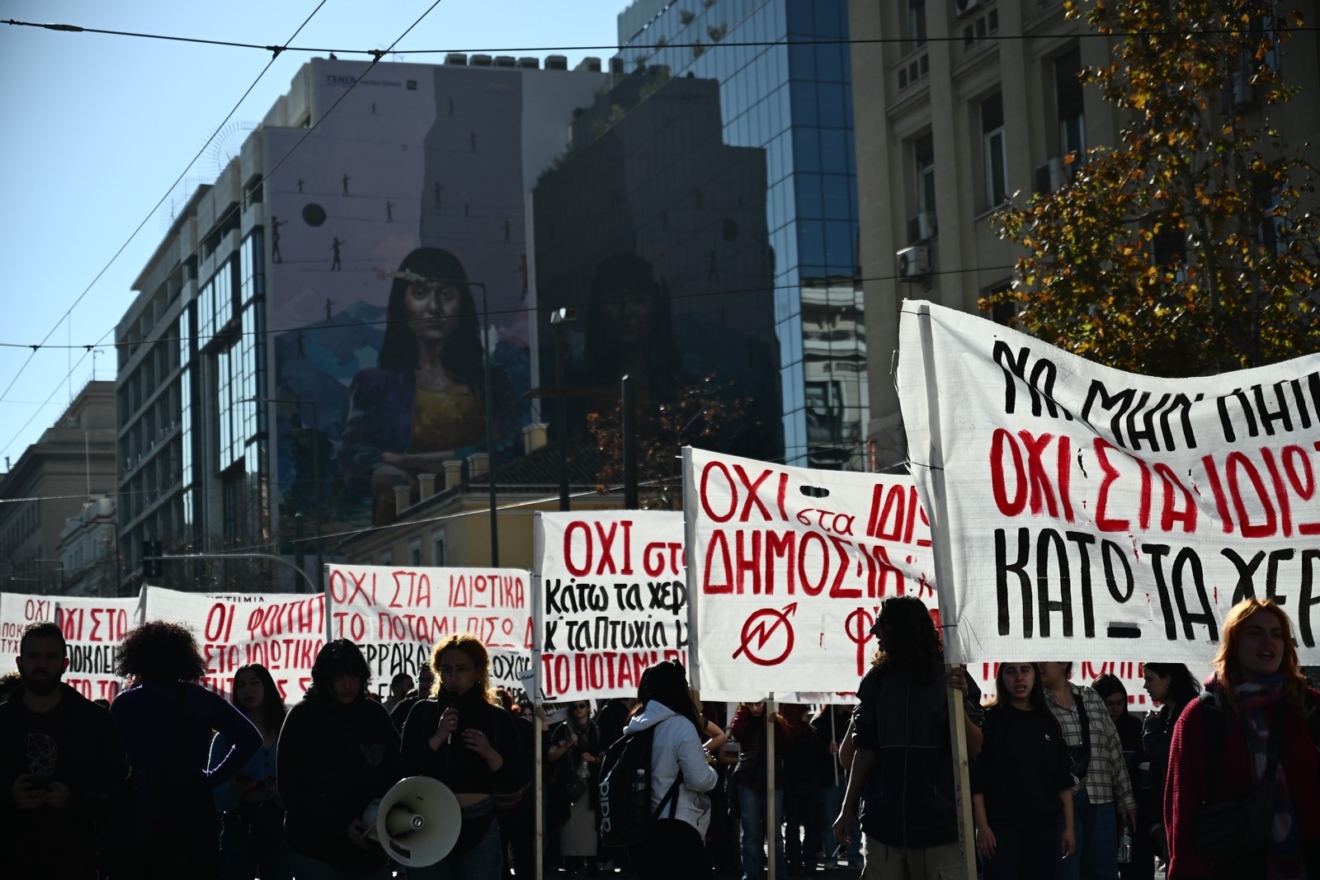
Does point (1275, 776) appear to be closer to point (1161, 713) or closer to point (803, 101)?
point (1161, 713)

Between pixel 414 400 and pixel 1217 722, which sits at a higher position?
pixel 414 400

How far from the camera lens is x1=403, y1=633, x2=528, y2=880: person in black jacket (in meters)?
8.59

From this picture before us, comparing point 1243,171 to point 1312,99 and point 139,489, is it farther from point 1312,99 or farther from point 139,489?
point 139,489

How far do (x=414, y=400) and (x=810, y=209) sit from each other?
27214 mm

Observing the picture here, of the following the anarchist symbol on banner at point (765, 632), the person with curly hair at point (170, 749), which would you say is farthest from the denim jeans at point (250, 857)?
the anarchist symbol on banner at point (765, 632)

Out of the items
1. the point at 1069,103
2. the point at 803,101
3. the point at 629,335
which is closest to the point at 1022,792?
the point at 1069,103

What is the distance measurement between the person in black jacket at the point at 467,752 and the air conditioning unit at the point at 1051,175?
17.9 meters

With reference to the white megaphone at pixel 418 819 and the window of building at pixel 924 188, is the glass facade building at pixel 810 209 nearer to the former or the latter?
the window of building at pixel 924 188

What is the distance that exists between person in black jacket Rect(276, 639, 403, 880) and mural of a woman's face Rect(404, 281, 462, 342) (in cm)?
8012

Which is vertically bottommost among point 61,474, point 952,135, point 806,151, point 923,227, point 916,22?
point 923,227

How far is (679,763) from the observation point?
337 inches

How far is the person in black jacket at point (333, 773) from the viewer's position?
331 inches

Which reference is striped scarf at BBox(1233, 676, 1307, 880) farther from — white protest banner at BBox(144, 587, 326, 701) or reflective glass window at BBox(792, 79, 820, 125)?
reflective glass window at BBox(792, 79, 820, 125)

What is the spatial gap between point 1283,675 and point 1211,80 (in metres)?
11.9
